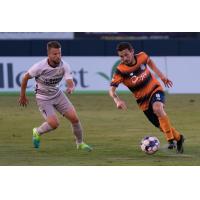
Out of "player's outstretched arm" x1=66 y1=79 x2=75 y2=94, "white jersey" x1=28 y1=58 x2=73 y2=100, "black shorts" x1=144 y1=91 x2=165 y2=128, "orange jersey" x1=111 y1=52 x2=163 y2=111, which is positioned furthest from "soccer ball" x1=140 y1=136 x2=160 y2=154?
"white jersey" x1=28 y1=58 x2=73 y2=100

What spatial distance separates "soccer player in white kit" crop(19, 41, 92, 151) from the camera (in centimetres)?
1480

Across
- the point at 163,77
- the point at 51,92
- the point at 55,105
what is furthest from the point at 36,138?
the point at 163,77

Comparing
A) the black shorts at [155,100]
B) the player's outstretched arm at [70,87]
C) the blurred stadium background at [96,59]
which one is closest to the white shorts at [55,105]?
the player's outstretched arm at [70,87]

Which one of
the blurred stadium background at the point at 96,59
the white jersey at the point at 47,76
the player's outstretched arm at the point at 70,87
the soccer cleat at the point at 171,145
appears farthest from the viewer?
the blurred stadium background at the point at 96,59

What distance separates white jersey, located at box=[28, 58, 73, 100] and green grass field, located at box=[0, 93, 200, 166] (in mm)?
1082

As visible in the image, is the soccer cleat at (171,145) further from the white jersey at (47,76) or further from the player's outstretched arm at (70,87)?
the white jersey at (47,76)

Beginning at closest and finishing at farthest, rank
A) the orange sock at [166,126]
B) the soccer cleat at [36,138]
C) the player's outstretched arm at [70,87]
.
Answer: the player's outstretched arm at [70,87], the orange sock at [166,126], the soccer cleat at [36,138]

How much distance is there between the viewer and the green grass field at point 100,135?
45.0ft

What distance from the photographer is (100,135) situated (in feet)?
59.2

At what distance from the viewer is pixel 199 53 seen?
31922mm

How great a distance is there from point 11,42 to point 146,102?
1728 centimetres

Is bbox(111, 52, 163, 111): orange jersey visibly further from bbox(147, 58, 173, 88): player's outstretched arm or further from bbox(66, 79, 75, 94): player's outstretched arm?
bbox(66, 79, 75, 94): player's outstretched arm

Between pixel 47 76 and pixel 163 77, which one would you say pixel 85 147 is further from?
pixel 163 77

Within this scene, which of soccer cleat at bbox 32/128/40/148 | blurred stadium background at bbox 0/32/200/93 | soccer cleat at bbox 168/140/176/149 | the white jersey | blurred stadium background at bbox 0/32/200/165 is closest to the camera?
blurred stadium background at bbox 0/32/200/165
